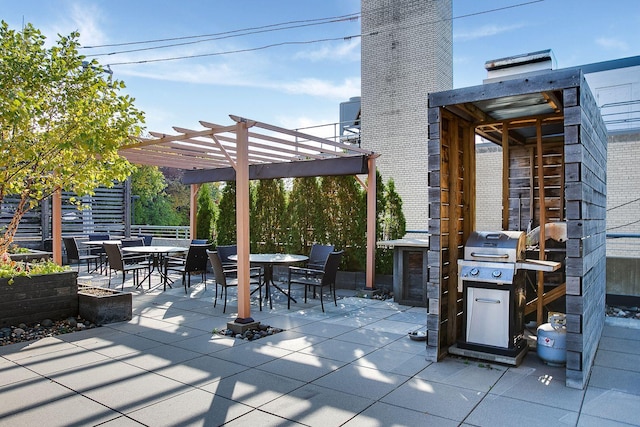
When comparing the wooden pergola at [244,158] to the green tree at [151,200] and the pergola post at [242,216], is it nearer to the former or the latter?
the pergola post at [242,216]

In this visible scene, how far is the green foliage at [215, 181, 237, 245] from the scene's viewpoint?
9789 millimetres

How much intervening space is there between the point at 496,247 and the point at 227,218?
22.9 ft

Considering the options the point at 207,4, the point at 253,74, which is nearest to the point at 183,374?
the point at 207,4

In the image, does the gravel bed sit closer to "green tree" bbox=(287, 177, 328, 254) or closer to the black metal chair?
the black metal chair

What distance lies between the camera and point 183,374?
3463 millimetres

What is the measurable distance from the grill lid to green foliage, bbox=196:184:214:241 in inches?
287

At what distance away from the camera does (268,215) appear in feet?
30.1

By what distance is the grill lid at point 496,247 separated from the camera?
3.71 meters

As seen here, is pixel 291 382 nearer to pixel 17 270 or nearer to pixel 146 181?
pixel 17 270

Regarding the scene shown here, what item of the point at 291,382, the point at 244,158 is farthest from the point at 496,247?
the point at 244,158

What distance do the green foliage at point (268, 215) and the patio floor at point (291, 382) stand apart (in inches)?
165

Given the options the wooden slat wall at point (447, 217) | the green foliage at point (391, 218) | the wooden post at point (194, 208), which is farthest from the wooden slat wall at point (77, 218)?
the wooden slat wall at point (447, 217)

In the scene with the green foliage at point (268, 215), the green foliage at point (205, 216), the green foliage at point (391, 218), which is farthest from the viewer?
the green foliage at point (205, 216)

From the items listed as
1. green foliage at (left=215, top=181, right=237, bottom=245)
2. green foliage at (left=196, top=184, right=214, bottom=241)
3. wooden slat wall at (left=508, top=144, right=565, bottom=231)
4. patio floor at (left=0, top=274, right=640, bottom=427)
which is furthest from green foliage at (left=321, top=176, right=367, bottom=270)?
green foliage at (left=196, top=184, right=214, bottom=241)
